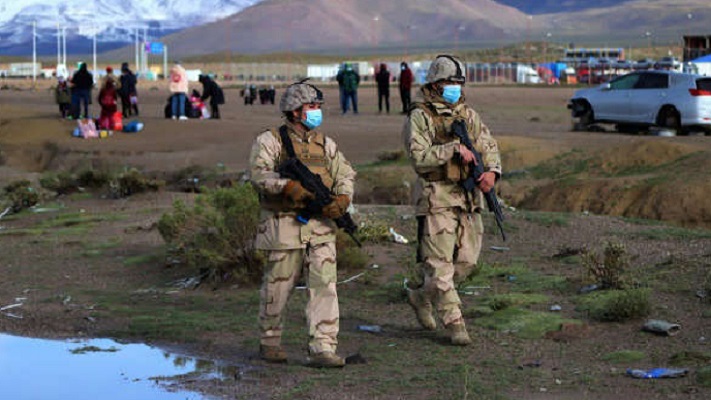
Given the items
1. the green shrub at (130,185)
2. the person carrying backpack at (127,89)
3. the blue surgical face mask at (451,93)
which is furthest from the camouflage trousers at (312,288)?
the person carrying backpack at (127,89)

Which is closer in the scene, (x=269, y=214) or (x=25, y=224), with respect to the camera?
(x=269, y=214)

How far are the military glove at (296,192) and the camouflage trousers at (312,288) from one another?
0.35 meters

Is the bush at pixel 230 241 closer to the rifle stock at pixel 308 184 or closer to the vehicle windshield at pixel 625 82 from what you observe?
the rifle stock at pixel 308 184

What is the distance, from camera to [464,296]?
11969mm

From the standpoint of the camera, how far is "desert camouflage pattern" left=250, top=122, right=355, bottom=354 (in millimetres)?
9000

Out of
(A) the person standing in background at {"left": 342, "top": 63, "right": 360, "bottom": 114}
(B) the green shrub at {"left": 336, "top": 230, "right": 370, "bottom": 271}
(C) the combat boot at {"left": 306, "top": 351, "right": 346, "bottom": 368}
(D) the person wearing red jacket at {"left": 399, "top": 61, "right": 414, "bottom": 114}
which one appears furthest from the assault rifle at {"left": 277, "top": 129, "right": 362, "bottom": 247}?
(A) the person standing in background at {"left": 342, "top": 63, "right": 360, "bottom": 114}

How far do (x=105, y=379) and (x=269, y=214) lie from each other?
1.48m

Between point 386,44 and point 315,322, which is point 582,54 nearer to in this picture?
point 386,44

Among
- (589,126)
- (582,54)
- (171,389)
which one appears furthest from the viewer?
(582,54)

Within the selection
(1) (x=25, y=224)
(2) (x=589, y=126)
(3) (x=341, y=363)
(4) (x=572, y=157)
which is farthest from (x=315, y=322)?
(2) (x=589, y=126)

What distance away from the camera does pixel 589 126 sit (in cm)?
3231

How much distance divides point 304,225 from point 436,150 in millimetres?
1078

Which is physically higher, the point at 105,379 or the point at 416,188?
the point at 416,188

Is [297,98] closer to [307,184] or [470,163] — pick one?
[307,184]
